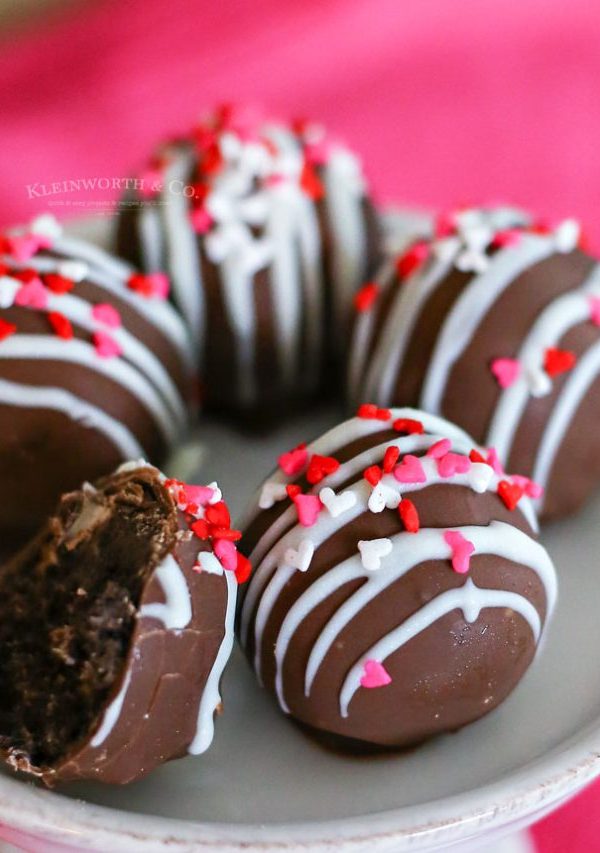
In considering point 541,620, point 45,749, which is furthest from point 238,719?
point 541,620

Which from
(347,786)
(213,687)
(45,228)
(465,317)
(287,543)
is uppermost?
(45,228)

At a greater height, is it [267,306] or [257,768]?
[267,306]

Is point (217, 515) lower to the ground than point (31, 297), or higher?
lower

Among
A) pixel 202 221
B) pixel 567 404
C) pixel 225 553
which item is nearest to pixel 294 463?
pixel 225 553

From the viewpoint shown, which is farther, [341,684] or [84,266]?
[84,266]

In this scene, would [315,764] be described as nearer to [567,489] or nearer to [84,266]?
[567,489]

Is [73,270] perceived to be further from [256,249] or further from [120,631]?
[120,631]

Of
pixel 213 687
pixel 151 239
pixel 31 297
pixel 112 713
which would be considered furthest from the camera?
pixel 151 239
